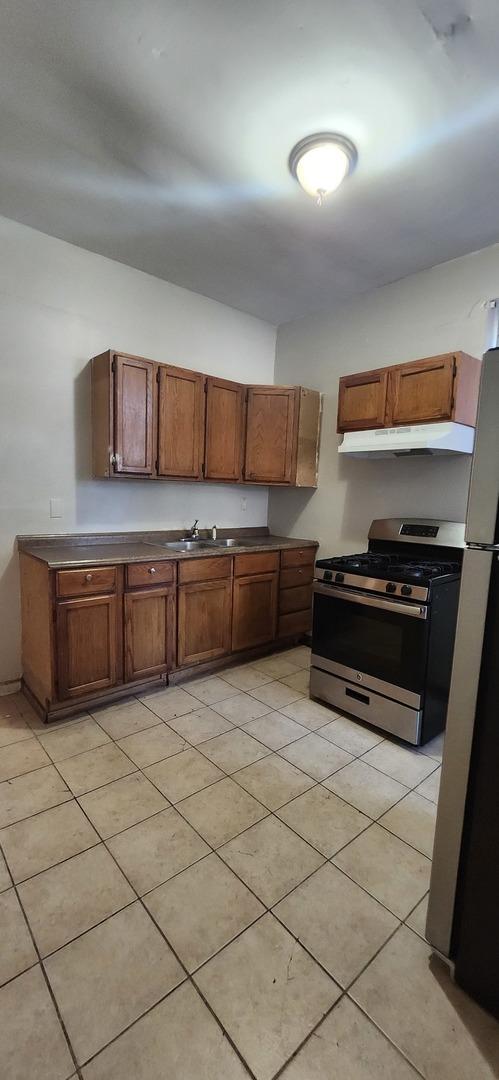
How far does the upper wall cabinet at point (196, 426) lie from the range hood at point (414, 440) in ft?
2.36

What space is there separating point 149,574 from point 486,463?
200 centimetres

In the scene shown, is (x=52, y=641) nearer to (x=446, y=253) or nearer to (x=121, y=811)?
(x=121, y=811)

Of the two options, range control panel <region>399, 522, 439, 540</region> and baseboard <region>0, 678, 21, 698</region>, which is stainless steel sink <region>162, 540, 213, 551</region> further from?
range control panel <region>399, 522, 439, 540</region>

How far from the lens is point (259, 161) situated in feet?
6.37

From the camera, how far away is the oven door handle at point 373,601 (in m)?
2.18

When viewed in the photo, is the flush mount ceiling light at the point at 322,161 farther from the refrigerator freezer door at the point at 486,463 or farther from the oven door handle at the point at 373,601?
the oven door handle at the point at 373,601

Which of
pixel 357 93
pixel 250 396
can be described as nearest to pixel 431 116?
pixel 357 93

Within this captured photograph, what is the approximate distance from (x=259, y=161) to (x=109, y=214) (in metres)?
0.92

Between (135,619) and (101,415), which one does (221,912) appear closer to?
(135,619)

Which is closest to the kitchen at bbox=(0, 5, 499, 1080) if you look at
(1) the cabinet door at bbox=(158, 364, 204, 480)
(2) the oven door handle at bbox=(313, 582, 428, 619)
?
(1) the cabinet door at bbox=(158, 364, 204, 480)

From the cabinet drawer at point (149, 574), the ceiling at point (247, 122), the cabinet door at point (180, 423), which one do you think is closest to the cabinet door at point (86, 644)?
the cabinet drawer at point (149, 574)

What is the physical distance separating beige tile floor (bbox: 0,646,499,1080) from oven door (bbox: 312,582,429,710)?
0.34 m

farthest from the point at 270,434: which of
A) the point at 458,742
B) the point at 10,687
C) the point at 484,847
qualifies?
the point at 484,847

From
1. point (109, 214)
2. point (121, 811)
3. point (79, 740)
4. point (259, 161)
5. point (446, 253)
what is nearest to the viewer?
point (121, 811)
